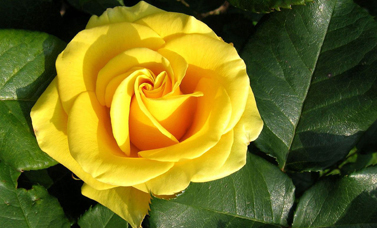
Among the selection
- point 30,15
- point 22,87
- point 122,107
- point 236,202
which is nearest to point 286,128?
point 236,202

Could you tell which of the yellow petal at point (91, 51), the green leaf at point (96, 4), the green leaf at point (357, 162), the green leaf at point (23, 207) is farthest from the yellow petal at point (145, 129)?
the green leaf at point (357, 162)

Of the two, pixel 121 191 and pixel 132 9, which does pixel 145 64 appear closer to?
pixel 132 9

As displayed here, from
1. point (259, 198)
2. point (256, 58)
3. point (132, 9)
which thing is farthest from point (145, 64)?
point (259, 198)

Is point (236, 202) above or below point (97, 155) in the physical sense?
below

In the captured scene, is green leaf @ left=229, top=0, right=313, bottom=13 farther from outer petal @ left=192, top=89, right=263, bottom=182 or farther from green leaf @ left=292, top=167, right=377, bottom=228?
green leaf @ left=292, top=167, right=377, bottom=228

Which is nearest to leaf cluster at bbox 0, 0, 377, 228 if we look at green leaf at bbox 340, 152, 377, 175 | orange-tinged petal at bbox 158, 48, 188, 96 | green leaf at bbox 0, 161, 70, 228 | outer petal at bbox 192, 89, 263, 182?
green leaf at bbox 0, 161, 70, 228

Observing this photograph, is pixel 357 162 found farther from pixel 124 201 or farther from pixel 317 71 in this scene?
pixel 124 201
